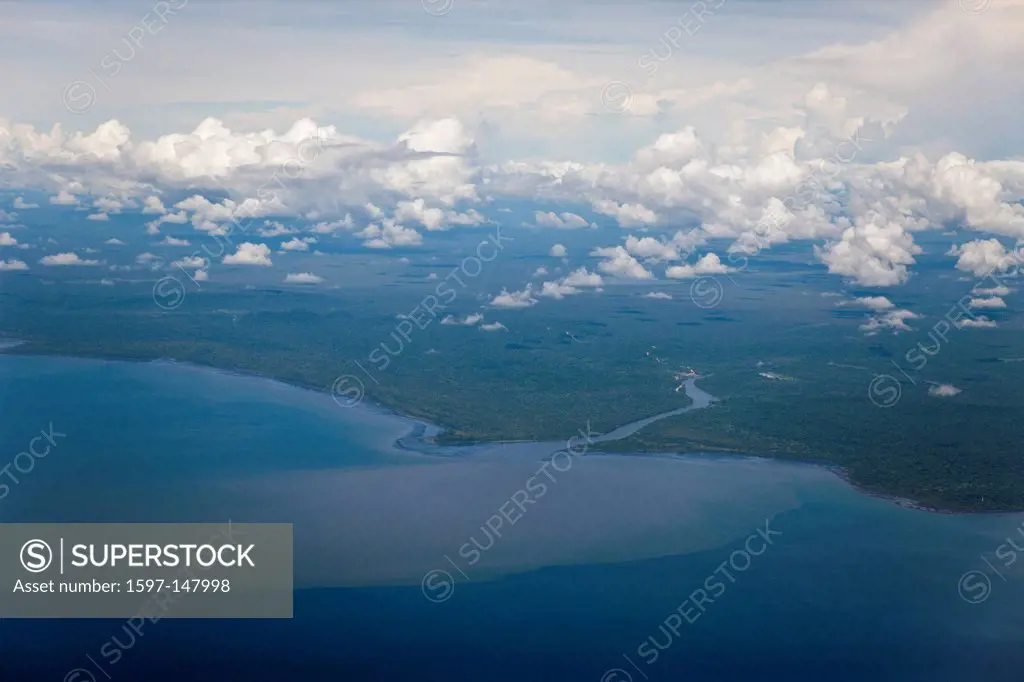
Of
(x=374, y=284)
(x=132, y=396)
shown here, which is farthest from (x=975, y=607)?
(x=374, y=284)

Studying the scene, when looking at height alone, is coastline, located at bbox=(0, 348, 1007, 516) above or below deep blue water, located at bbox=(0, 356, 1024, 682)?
above

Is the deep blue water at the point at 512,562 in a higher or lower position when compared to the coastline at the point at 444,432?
lower

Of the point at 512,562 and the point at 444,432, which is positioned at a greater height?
the point at 444,432

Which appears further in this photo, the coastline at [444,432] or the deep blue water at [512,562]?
the coastline at [444,432]

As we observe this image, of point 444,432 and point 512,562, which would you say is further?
point 444,432
